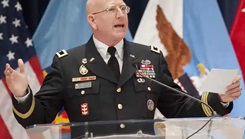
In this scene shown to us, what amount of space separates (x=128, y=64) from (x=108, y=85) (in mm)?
133

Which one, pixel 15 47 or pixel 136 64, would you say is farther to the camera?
pixel 15 47

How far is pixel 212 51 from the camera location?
384 centimetres

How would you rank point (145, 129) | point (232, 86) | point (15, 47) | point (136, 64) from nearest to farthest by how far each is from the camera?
point (145, 129)
point (232, 86)
point (136, 64)
point (15, 47)

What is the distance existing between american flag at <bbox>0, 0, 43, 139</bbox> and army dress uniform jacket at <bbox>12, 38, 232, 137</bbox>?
1.27 metres

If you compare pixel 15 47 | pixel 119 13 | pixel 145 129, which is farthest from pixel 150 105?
pixel 15 47

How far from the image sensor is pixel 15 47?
142 inches

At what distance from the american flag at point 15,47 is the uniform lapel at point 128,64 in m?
1.37

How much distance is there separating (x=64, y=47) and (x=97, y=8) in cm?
137

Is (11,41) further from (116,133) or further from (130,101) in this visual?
(116,133)

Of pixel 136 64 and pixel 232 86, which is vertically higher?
pixel 136 64

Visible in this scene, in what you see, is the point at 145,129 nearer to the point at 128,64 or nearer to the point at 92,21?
the point at 128,64

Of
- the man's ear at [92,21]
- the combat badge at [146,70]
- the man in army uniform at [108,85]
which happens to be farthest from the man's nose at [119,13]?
the combat badge at [146,70]

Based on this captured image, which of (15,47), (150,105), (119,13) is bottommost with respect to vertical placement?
(150,105)

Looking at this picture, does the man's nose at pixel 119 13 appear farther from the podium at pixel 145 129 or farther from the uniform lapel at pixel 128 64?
the podium at pixel 145 129
